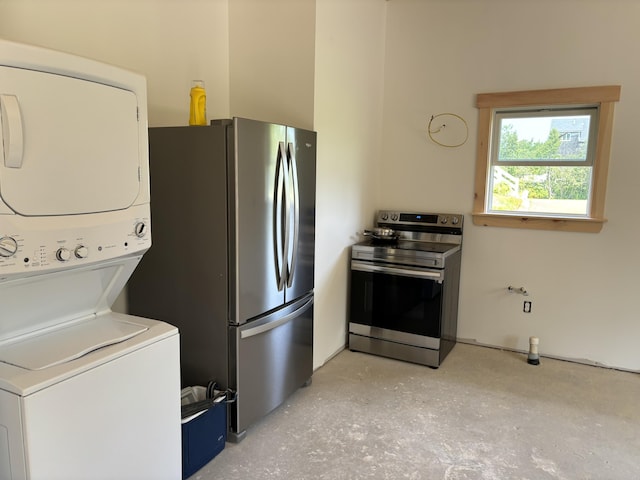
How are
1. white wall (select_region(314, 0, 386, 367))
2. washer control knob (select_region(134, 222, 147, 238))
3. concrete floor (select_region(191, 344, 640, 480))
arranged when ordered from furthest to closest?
white wall (select_region(314, 0, 386, 367)), concrete floor (select_region(191, 344, 640, 480)), washer control knob (select_region(134, 222, 147, 238))

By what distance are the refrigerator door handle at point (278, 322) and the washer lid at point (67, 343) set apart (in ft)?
2.27

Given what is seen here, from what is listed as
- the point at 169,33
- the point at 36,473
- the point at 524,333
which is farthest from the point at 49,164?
the point at 524,333

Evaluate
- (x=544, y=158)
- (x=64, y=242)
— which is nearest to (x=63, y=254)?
(x=64, y=242)

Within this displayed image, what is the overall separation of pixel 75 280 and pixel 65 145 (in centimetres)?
49

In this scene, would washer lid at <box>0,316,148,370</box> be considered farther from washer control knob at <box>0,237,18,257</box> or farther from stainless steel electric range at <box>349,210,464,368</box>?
stainless steel electric range at <box>349,210,464,368</box>

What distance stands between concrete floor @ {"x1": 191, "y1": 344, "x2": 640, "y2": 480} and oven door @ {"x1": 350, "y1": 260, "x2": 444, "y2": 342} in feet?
0.81

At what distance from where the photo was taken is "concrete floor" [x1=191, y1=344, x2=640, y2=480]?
232 centimetres

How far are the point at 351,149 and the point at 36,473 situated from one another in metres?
2.84

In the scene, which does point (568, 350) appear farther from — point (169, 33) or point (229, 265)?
point (169, 33)

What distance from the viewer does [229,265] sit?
92.8 inches

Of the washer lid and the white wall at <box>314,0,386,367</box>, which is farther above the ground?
the white wall at <box>314,0,386,367</box>

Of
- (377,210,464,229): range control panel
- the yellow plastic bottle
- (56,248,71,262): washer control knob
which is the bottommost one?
(377,210,464,229): range control panel

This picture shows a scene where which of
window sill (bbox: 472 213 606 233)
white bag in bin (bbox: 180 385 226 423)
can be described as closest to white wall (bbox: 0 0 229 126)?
white bag in bin (bbox: 180 385 226 423)

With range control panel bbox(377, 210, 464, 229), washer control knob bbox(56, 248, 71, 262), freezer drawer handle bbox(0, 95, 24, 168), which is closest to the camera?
freezer drawer handle bbox(0, 95, 24, 168)
